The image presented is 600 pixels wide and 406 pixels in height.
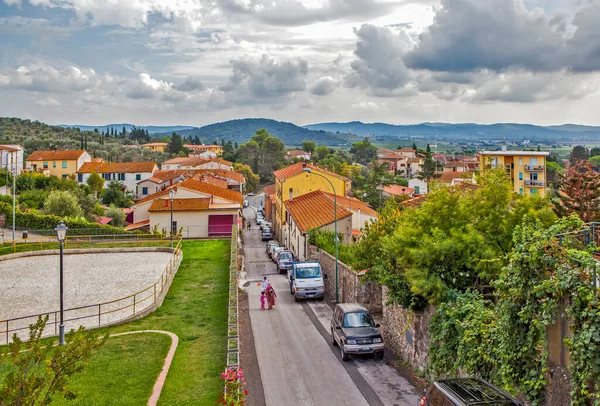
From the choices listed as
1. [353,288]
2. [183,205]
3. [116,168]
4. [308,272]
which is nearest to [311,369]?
[353,288]

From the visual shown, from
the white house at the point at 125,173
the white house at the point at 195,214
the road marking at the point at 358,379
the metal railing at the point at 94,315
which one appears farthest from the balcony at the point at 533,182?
the white house at the point at 125,173

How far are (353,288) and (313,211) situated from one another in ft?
62.3

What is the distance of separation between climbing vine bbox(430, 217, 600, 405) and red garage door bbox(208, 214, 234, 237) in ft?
135

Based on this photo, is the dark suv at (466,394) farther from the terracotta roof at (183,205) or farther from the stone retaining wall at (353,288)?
the terracotta roof at (183,205)

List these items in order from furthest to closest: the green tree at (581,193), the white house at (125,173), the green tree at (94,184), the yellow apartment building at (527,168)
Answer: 1. the white house at (125,173)
2. the green tree at (94,184)
3. the yellow apartment building at (527,168)
4. the green tree at (581,193)

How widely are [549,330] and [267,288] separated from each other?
1929 centimetres

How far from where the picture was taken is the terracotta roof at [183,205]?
51.5 m

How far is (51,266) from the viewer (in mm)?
34688

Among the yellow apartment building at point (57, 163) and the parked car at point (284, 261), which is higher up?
the yellow apartment building at point (57, 163)

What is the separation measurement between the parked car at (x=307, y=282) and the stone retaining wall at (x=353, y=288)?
1.25 metres

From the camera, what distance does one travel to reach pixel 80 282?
29797 millimetres

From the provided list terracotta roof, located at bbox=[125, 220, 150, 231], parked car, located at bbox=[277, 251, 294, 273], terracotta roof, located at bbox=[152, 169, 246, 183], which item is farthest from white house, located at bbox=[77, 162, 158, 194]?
parked car, located at bbox=[277, 251, 294, 273]

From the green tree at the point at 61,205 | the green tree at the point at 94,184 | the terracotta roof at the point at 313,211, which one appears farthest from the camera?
the green tree at the point at 94,184

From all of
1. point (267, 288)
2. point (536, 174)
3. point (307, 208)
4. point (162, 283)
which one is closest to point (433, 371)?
point (267, 288)
